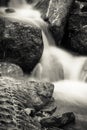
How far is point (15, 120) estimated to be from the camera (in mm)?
8273

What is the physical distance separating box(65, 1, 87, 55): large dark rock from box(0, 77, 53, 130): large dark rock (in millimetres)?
5191

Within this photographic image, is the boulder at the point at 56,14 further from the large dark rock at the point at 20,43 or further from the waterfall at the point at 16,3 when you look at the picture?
the large dark rock at the point at 20,43

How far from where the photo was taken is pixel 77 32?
A: 1644 cm

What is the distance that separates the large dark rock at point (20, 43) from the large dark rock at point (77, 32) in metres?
2.90

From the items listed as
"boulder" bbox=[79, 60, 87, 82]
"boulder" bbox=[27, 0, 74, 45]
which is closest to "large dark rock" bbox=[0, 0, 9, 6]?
"boulder" bbox=[27, 0, 74, 45]

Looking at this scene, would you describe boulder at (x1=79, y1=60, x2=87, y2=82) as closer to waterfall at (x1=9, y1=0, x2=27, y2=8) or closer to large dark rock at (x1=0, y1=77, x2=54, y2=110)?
large dark rock at (x1=0, y1=77, x2=54, y2=110)

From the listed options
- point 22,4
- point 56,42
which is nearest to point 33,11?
point 22,4

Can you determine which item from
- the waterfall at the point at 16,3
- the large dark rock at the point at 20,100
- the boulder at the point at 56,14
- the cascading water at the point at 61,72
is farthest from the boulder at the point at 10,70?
the waterfall at the point at 16,3

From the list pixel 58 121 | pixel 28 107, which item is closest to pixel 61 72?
pixel 28 107

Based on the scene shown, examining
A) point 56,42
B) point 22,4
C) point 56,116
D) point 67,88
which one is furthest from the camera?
point 22,4

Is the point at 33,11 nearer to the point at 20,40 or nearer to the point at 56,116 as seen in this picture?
the point at 20,40

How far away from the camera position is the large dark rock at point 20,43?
13.5 m

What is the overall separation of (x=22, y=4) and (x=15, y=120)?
483 inches

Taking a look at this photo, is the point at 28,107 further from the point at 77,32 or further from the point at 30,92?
the point at 77,32
